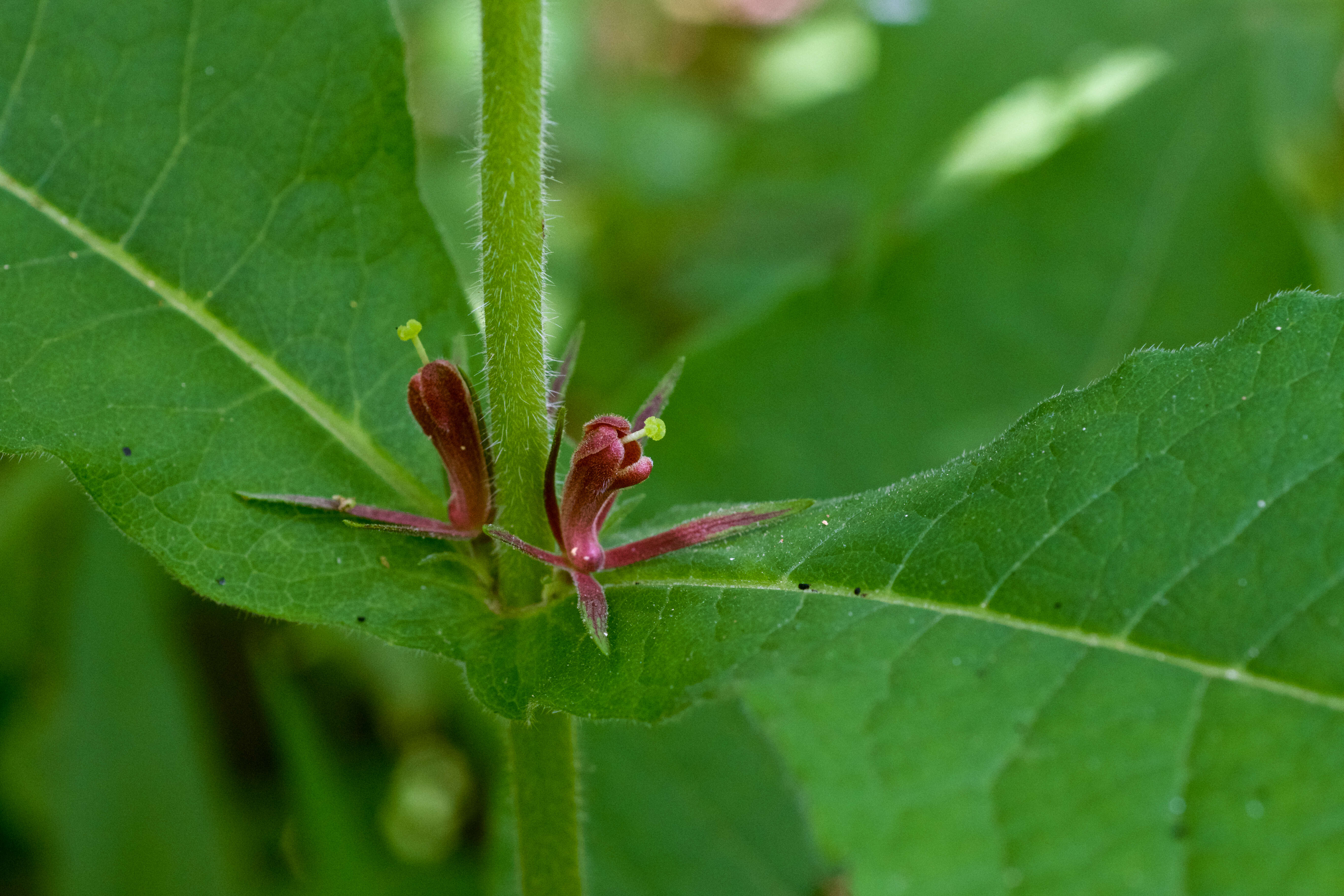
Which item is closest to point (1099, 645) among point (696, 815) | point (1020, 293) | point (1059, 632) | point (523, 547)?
point (1059, 632)

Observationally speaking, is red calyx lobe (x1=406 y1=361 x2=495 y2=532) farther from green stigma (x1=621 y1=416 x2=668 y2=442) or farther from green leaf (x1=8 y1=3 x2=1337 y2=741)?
green stigma (x1=621 y1=416 x2=668 y2=442)

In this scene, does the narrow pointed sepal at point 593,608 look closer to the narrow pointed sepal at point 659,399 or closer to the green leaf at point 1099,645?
the green leaf at point 1099,645

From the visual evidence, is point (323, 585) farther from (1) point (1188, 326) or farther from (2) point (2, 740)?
(2) point (2, 740)

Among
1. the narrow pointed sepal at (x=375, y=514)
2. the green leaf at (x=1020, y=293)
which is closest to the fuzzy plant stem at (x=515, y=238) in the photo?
the narrow pointed sepal at (x=375, y=514)

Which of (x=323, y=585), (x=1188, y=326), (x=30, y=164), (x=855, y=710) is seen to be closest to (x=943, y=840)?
(x=855, y=710)

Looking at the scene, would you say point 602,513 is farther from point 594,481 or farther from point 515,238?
point 515,238

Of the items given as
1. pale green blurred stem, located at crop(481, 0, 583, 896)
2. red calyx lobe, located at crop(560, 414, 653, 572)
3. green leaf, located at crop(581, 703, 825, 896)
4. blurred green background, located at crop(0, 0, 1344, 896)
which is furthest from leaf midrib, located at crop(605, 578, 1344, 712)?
green leaf, located at crop(581, 703, 825, 896)
